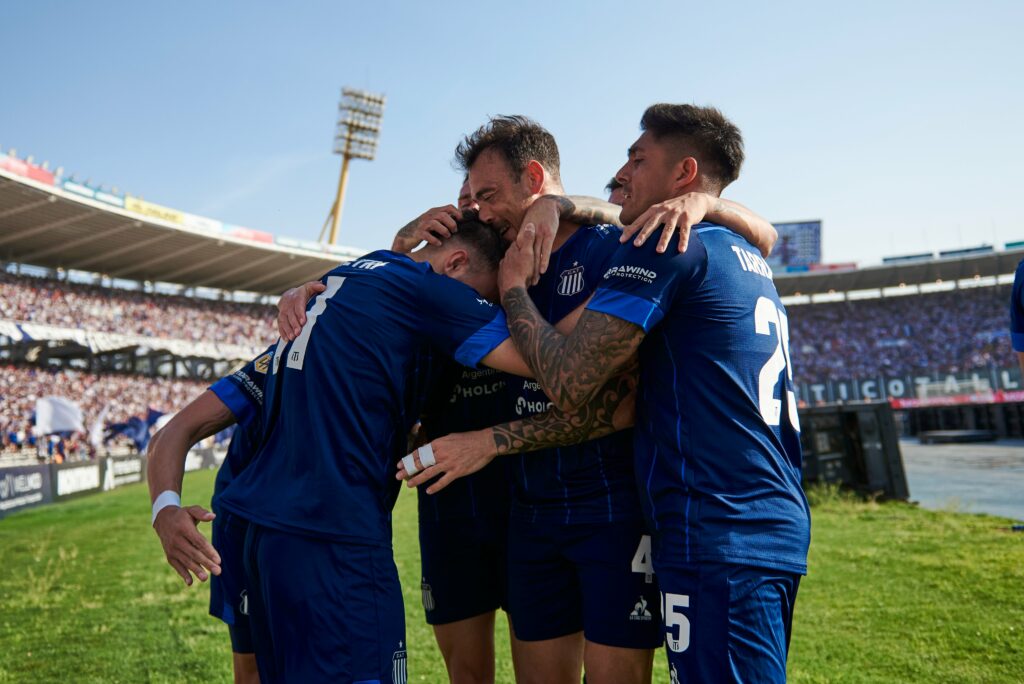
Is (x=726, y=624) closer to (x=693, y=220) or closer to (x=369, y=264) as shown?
(x=693, y=220)

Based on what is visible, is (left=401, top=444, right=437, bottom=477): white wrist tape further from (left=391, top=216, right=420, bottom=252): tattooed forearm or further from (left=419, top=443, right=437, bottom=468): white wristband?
(left=391, top=216, right=420, bottom=252): tattooed forearm

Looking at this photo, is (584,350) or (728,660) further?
(584,350)

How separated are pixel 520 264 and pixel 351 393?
78 centimetres

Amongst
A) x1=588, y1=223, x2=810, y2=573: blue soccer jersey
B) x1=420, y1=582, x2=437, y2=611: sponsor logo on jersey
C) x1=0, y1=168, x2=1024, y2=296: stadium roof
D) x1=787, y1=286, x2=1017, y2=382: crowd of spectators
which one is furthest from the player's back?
x1=787, y1=286, x2=1017, y2=382: crowd of spectators

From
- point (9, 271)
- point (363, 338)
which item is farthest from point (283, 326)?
point (9, 271)

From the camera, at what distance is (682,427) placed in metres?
2.31

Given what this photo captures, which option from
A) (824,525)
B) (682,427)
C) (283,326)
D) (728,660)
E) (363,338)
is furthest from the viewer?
(824,525)

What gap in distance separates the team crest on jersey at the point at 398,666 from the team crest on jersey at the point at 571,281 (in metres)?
1.39

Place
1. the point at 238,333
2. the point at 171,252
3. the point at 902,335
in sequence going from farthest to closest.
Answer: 1. the point at 902,335
2. the point at 238,333
3. the point at 171,252

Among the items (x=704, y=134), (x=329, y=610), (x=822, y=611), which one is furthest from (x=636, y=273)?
(x=822, y=611)

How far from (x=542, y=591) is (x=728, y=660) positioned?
891mm

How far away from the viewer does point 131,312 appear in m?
40.4

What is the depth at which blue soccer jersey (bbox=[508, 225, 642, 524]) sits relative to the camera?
2695 millimetres

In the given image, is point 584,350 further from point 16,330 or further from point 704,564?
point 16,330
